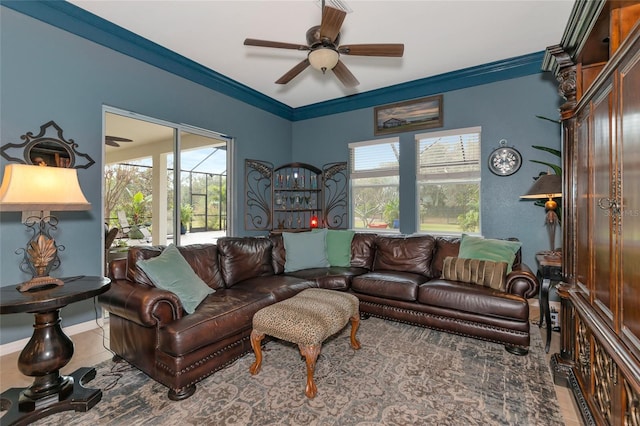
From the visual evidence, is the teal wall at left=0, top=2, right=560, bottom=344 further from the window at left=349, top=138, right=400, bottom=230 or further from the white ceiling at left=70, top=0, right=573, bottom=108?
the white ceiling at left=70, top=0, right=573, bottom=108

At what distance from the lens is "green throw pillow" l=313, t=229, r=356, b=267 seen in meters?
4.10

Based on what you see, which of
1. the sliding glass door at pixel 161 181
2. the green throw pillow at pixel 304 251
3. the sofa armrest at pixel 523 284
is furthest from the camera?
the green throw pillow at pixel 304 251

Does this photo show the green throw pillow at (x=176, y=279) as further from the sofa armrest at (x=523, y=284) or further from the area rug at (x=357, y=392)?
the sofa armrest at (x=523, y=284)

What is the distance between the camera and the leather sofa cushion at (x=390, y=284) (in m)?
3.13

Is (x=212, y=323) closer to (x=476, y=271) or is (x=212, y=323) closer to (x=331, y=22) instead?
(x=331, y=22)

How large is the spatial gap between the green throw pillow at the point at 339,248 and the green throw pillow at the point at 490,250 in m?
1.42

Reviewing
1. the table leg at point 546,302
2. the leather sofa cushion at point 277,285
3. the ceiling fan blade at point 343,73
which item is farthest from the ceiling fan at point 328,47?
the table leg at point 546,302

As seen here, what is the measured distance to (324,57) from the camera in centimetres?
253

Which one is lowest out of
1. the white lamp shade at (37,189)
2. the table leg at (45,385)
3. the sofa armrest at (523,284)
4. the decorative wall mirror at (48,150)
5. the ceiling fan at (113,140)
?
the table leg at (45,385)

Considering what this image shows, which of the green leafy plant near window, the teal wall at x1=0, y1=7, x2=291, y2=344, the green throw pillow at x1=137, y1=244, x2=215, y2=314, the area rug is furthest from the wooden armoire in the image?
the teal wall at x1=0, y1=7, x2=291, y2=344

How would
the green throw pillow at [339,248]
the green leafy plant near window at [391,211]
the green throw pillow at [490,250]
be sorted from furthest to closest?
the green leafy plant near window at [391,211] < the green throw pillow at [339,248] < the green throw pillow at [490,250]

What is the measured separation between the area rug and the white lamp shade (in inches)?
51.6

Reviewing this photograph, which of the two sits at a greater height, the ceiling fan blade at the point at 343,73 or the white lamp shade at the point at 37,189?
the ceiling fan blade at the point at 343,73

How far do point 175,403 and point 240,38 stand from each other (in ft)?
11.6
